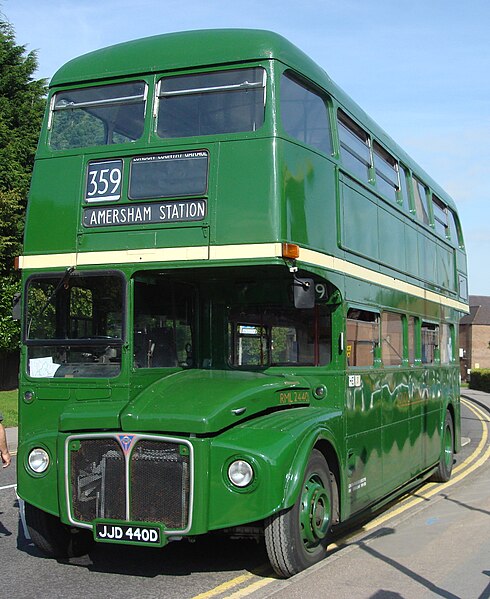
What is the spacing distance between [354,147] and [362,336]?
205 centimetres

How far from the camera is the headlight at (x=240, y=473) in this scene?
648 centimetres

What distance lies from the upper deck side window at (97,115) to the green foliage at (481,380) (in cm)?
4870

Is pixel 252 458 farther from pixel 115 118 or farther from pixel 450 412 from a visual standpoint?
pixel 450 412

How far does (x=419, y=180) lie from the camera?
12.7 meters

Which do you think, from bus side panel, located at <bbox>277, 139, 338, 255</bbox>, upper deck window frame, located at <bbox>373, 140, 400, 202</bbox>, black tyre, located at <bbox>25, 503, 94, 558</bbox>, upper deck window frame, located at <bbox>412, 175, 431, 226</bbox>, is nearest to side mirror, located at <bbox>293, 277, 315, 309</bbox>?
bus side panel, located at <bbox>277, 139, 338, 255</bbox>

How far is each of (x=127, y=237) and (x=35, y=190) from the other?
1.06 metres

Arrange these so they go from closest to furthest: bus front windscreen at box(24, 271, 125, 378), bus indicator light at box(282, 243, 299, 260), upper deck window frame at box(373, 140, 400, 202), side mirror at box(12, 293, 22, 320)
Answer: bus indicator light at box(282, 243, 299, 260), bus front windscreen at box(24, 271, 125, 378), side mirror at box(12, 293, 22, 320), upper deck window frame at box(373, 140, 400, 202)

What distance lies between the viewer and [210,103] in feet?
24.8

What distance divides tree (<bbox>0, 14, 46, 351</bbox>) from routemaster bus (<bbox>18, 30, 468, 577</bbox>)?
67.0 ft

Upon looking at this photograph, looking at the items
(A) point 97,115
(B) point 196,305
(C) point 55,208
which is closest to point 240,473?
(B) point 196,305

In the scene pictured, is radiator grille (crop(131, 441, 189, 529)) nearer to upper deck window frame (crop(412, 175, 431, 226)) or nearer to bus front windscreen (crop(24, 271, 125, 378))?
bus front windscreen (crop(24, 271, 125, 378))

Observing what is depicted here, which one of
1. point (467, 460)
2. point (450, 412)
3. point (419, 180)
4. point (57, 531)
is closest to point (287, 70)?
point (57, 531)

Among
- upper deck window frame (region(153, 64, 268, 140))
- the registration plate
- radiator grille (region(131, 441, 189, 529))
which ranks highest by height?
upper deck window frame (region(153, 64, 268, 140))

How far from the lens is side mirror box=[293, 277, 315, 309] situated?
728 cm
